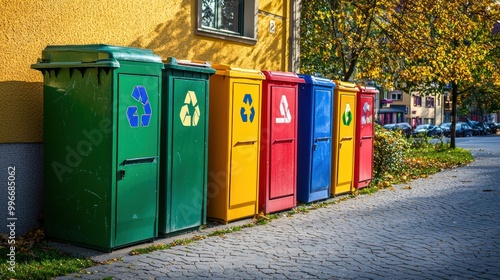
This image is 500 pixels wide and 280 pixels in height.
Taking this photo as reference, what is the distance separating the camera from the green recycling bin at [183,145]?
7129 mm

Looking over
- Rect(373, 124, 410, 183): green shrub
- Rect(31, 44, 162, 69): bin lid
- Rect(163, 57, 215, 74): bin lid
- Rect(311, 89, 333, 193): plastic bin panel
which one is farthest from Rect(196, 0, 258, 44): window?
Rect(373, 124, 410, 183): green shrub

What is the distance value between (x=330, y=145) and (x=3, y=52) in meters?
5.49

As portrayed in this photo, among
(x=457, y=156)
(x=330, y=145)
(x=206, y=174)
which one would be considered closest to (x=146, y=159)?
(x=206, y=174)

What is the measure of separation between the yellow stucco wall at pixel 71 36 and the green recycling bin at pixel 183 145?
142 centimetres

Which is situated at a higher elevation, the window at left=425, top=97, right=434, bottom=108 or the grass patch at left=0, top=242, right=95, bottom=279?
the window at left=425, top=97, right=434, bottom=108

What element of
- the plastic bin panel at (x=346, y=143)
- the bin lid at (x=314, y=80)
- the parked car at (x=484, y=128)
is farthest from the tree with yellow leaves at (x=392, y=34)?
the parked car at (x=484, y=128)

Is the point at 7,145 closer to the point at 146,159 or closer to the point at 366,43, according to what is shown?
the point at 146,159

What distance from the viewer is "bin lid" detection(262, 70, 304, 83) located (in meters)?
8.80

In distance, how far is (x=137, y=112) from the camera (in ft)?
21.6

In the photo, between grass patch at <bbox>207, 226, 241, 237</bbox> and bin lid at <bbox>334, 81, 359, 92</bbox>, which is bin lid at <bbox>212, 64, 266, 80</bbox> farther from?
bin lid at <bbox>334, 81, 359, 92</bbox>

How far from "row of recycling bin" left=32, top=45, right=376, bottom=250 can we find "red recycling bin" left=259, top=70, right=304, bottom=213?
0.05 ft

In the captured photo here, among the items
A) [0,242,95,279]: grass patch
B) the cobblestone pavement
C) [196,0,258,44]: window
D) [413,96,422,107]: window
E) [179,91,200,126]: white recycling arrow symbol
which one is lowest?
the cobblestone pavement

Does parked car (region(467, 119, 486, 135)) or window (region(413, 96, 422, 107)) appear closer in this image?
parked car (region(467, 119, 486, 135))

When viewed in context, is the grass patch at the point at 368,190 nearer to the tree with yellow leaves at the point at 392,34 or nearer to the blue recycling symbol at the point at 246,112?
the blue recycling symbol at the point at 246,112
